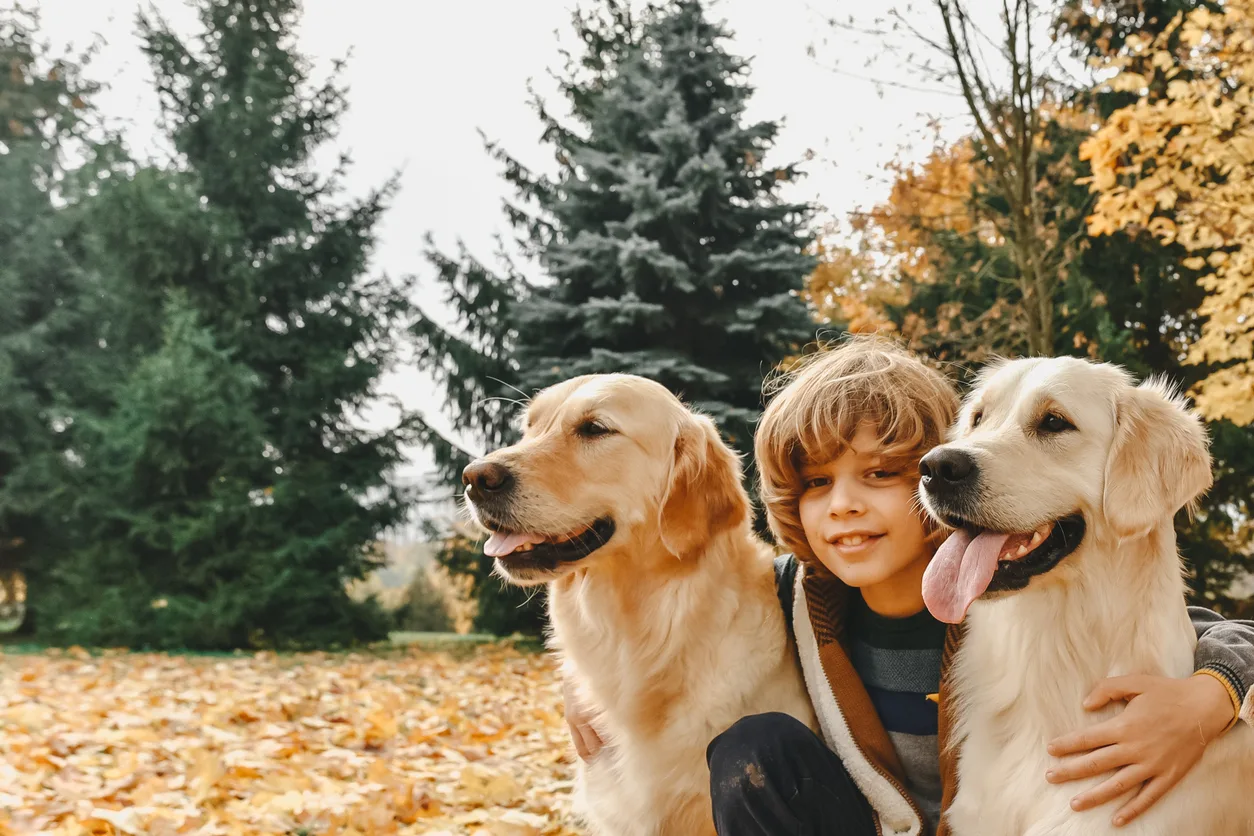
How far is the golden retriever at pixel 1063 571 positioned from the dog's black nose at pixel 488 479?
39.6 inches

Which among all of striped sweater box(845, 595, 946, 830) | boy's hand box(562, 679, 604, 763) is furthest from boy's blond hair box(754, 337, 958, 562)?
boy's hand box(562, 679, 604, 763)

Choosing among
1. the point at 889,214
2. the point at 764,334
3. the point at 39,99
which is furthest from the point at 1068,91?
the point at 39,99

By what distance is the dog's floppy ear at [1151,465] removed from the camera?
1615 millimetres

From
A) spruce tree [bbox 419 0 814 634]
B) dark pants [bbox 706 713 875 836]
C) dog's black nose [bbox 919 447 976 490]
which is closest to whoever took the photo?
dog's black nose [bbox 919 447 976 490]

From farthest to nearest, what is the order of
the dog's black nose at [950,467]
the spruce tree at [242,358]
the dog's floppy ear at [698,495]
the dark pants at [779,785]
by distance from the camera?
the spruce tree at [242,358] < the dog's floppy ear at [698,495] < the dark pants at [779,785] < the dog's black nose at [950,467]

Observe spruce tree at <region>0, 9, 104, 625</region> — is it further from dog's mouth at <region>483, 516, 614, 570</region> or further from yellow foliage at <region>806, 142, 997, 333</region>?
dog's mouth at <region>483, 516, 614, 570</region>

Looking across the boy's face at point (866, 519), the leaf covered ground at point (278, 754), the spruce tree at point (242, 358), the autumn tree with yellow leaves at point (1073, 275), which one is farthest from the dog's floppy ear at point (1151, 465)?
the spruce tree at point (242, 358)

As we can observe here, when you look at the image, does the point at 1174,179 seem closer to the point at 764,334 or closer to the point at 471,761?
the point at 764,334

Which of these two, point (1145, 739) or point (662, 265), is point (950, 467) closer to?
point (1145, 739)

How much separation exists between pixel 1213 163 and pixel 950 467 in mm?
5662

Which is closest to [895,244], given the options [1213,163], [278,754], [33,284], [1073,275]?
[1073,275]

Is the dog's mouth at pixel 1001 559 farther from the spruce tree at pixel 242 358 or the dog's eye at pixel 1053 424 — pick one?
the spruce tree at pixel 242 358

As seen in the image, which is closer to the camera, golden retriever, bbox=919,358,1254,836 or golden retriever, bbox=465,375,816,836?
golden retriever, bbox=919,358,1254,836

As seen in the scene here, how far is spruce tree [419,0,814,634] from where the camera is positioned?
8641mm
